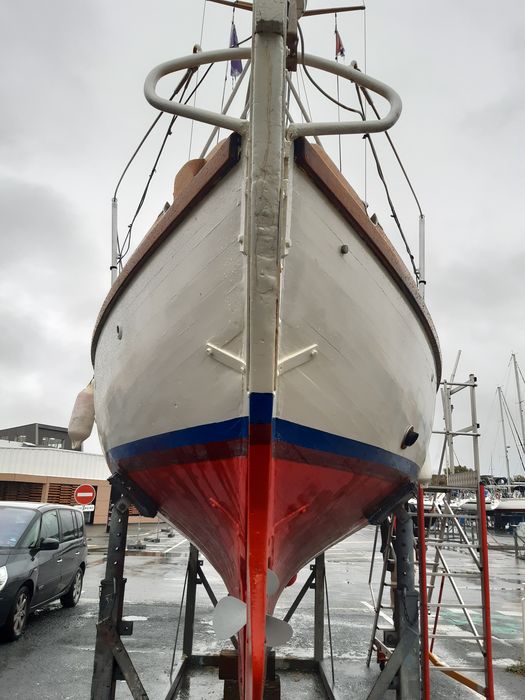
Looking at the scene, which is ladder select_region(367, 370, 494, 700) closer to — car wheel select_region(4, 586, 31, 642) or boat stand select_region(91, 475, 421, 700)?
boat stand select_region(91, 475, 421, 700)

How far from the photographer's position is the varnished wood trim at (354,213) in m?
2.43

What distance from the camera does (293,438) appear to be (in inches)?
97.1

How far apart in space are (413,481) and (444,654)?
3.27 metres

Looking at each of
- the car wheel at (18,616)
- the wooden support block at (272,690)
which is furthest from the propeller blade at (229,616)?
the car wheel at (18,616)

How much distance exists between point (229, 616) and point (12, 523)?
4.75 metres

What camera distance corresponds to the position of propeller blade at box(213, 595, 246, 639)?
7.59 feet

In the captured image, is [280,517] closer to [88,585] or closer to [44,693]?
[44,693]

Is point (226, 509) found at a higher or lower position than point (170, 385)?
lower

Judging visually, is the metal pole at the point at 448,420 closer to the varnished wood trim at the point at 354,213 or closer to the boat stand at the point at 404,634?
the boat stand at the point at 404,634

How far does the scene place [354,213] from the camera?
274 centimetres

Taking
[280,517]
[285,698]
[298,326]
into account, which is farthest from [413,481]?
[285,698]

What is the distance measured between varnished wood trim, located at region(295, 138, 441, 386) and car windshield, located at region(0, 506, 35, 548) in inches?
195

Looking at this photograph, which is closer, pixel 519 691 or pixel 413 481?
pixel 413 481

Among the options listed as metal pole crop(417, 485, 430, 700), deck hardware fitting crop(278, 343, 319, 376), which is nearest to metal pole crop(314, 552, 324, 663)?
metal pole crop(417, 485, 430, 700)
